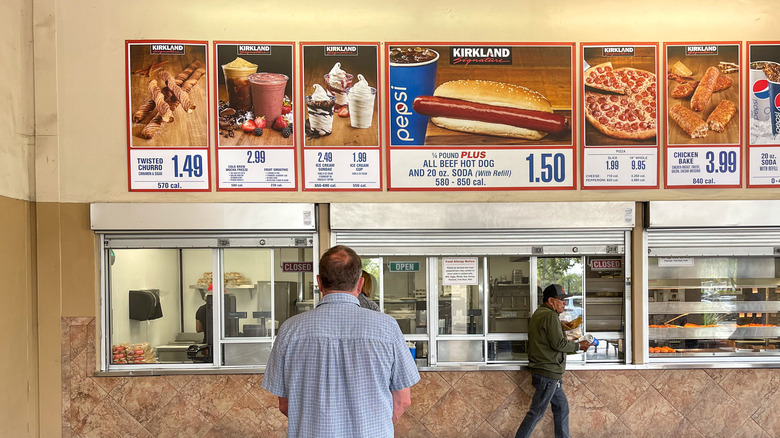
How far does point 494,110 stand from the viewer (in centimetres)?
605

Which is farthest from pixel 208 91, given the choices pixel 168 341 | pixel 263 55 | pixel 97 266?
pixel 168 341

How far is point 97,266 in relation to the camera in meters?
5.92

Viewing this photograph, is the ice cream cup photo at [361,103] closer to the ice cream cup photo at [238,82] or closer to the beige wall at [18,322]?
the ice cream cup photo at [238,82]

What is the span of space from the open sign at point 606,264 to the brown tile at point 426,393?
1.95m

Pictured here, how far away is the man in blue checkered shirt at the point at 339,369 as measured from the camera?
2811 mm

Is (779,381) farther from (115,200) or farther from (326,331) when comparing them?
(115,200)

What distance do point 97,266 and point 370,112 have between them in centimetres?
310

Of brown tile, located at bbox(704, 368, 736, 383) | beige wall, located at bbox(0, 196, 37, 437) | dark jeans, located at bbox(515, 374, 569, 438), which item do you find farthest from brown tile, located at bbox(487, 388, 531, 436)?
beige wall, located at bbox(0, 196, 37, 437)


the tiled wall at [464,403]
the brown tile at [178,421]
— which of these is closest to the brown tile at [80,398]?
the tiled wall at [464,403]
